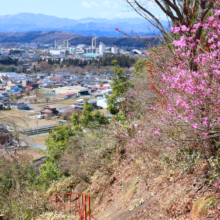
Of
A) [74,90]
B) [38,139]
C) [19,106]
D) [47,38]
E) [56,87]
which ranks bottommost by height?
[38,139]

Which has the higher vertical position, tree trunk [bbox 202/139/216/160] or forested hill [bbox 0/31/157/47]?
forested hill [bbox 0/31/157/47]

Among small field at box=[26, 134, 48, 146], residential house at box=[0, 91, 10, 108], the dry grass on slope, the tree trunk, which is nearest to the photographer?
the dry grass on slope

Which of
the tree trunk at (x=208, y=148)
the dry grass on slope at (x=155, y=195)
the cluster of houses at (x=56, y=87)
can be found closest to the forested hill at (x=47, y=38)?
the cluster of houses at (x=56, y=87)

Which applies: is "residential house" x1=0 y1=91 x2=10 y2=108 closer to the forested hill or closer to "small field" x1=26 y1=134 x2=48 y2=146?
"small field" x1=26 y1=134 x2=48 y2=146

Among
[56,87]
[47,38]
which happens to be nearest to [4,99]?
[56,87]

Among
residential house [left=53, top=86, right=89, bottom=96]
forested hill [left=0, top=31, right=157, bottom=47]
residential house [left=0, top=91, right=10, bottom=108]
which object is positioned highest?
forested hill [left=0, top=31, right=157, bottom=47]

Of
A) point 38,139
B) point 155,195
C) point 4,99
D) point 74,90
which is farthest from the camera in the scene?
point 74,90

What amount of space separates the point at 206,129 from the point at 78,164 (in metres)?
4.41

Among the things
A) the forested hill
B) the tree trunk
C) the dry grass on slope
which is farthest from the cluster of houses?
the forested hill

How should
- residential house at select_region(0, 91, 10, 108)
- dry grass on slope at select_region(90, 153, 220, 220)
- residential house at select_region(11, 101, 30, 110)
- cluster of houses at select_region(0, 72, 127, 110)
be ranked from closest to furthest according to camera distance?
dry grass on slope at select_region(90, 153, 220, 220) → residential house at select_region(11, 101, 30, 110) → residential house at select_region(0, 91, 10, 108) → cluster of houses at select_region(0, 72, 127, 110)

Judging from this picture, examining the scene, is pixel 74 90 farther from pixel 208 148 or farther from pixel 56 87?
pixel 208 148

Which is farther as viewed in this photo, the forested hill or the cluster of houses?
the forested hill

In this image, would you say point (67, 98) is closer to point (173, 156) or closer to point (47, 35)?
point (173, 156)

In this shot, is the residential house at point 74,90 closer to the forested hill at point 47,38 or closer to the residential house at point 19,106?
the residential house at point 19,106
